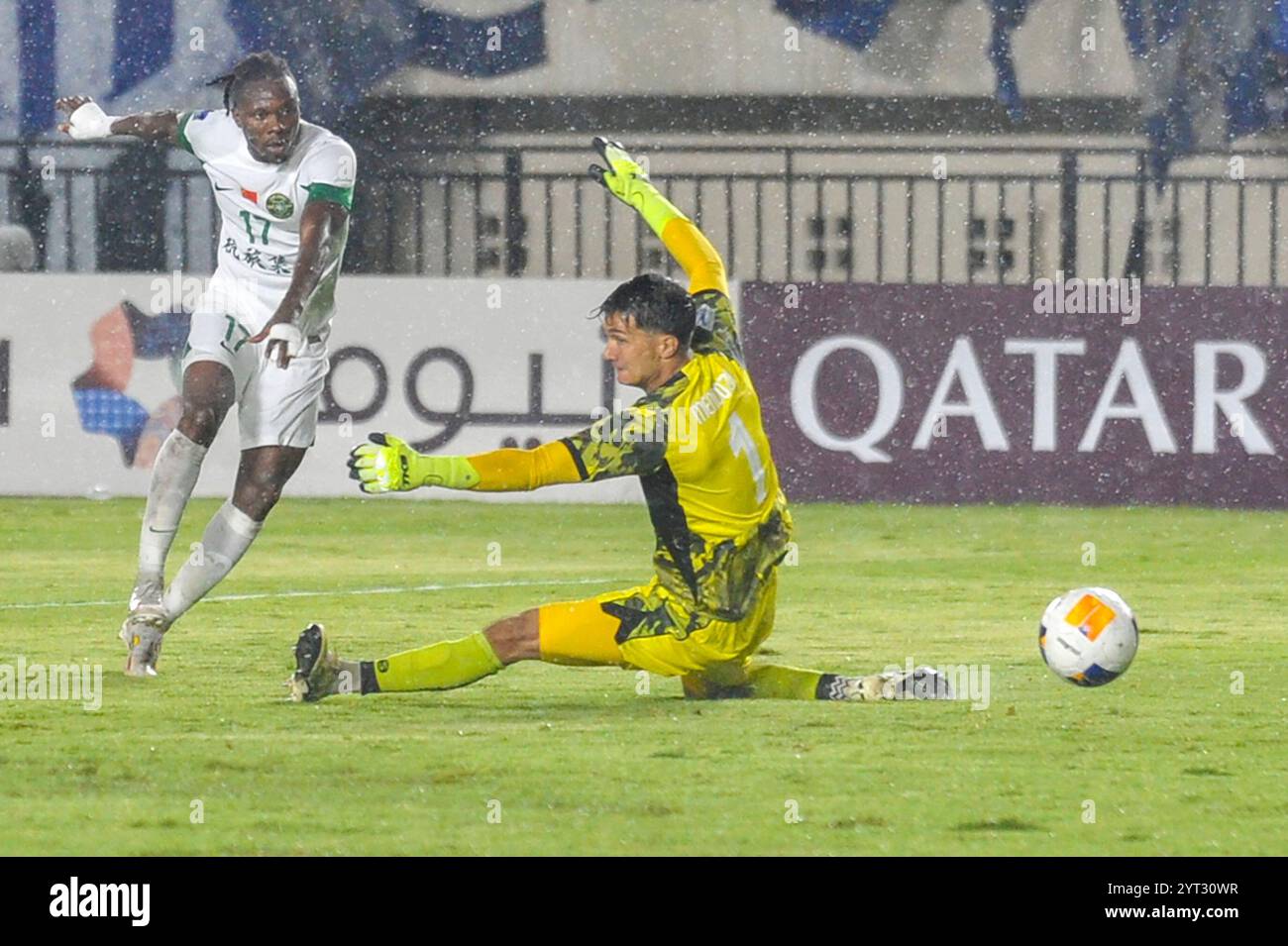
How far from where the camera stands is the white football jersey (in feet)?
30.7

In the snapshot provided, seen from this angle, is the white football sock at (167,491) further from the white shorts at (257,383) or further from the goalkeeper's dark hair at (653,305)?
the goalkeeper's dark hair at (653,305)

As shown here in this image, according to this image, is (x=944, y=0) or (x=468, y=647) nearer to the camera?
(x=468, y=647)

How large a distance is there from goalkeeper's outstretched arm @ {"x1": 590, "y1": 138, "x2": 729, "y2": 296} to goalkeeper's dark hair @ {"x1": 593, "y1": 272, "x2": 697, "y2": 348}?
640 millimetres

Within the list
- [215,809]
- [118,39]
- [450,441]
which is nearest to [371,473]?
[215,809]

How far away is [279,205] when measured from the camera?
9.47m

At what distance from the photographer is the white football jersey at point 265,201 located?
9.34 metres

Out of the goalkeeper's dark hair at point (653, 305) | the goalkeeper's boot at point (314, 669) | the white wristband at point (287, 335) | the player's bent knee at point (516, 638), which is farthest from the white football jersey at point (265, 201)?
the goalkeeper's dark hair at point (653, 305)

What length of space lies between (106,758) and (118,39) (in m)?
12.0

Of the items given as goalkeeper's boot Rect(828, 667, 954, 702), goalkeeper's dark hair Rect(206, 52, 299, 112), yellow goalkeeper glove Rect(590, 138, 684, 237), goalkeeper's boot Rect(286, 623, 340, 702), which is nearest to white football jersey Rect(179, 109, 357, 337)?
goalkeeper's dark hair Rect(206, 52, 299, 112)

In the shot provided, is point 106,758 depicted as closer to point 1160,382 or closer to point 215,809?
point 215,809

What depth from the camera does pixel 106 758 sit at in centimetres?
733

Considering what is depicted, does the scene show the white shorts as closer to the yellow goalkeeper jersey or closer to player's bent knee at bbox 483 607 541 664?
player's bent knee at bbox 483 607 541 664

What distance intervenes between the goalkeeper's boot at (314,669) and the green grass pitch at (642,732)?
0.06 meters

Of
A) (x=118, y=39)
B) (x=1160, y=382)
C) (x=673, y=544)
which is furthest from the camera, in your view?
(x=118, y=39)
